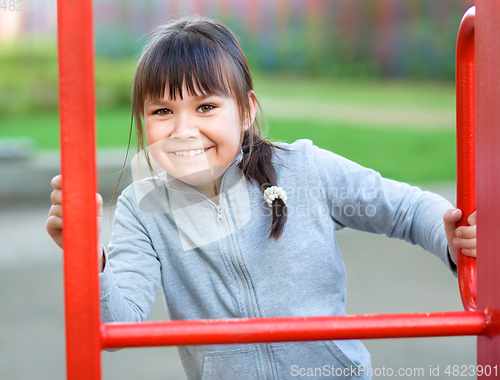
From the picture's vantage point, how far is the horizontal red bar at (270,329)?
0.62 meters

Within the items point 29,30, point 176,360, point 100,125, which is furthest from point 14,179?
point 29,30

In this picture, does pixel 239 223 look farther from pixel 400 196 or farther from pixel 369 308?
A: pixel 369 308

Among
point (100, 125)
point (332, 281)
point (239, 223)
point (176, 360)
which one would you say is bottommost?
point (176, 360)

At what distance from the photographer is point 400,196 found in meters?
1.01

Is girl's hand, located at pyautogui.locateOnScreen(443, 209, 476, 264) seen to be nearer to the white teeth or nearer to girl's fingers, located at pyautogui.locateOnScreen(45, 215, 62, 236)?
the white teeth

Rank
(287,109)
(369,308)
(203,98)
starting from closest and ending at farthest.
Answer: (203,98) < (369,308) < (287,109)

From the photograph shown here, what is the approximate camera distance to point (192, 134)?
938 mm

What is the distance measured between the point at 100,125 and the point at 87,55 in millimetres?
6934

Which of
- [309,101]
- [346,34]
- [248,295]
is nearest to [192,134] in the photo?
[248,295]

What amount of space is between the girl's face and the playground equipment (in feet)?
1.14

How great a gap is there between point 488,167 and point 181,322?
0.39 meters

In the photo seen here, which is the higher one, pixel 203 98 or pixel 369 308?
pixel 203 98

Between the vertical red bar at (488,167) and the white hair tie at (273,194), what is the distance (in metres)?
0.39

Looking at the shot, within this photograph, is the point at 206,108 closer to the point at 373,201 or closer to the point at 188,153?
the point at 188,153
